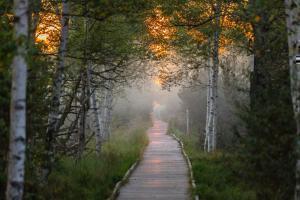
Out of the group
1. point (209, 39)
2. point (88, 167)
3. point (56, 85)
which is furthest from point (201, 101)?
point (56, 85)

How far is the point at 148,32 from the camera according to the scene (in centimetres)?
2211

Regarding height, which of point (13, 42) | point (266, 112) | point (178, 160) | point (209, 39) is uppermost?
point (209, 39)

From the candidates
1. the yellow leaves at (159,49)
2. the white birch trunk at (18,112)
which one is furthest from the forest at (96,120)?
the yellow leaves at (159,49)

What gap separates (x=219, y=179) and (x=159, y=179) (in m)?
1.93

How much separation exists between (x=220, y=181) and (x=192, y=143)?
16056mm

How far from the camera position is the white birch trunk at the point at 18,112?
671 cm

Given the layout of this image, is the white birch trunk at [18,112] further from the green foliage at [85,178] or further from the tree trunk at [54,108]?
the tree trunk at [54,108]

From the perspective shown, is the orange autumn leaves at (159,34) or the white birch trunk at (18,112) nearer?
the white birch trunk at (18,112)

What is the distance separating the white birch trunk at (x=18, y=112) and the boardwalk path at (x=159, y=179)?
6319 mm

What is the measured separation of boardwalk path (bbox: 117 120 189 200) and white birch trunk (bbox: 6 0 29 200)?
6.32 m

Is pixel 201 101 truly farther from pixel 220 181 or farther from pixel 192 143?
pixel 220 181

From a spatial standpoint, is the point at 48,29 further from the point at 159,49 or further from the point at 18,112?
the point at 18,112

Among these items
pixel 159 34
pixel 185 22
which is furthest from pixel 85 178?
pixel 159 34

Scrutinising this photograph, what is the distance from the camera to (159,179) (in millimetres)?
16234
